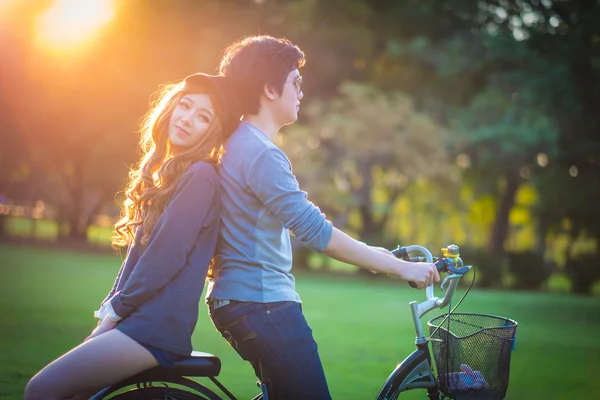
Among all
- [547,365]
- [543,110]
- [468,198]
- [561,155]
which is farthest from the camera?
[468,198]

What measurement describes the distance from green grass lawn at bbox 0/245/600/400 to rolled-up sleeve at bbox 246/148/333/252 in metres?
4.25

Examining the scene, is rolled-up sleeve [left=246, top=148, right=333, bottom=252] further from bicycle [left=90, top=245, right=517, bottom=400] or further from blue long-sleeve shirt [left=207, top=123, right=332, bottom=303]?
bicycle [left=90, top=245, right=517, bottom=400]

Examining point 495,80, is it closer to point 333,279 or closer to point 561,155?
point 561,155

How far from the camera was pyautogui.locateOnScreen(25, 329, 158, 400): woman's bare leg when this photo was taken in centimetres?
272

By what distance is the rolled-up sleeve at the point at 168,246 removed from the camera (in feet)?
8.96

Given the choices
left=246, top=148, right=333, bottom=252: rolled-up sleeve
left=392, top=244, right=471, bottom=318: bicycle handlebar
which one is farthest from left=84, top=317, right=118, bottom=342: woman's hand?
left=392, top=244, right=471, bottom=318: bicycle handlebar

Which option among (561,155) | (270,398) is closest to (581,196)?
(561,155)

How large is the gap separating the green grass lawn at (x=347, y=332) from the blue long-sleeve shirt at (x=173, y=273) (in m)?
4.01

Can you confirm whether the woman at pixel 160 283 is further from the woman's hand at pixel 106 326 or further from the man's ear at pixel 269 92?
the man's ear at pixel 269 92

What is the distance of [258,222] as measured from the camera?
2.94 m

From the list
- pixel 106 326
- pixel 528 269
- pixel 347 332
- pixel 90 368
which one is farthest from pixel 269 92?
pixel 528 269

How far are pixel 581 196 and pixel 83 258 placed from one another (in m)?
17.8

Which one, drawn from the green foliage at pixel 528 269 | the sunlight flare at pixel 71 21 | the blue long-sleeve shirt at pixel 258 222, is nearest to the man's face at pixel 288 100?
the blue long-sleeve shirt at pixel 258 222

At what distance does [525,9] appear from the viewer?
2630 centimetres
